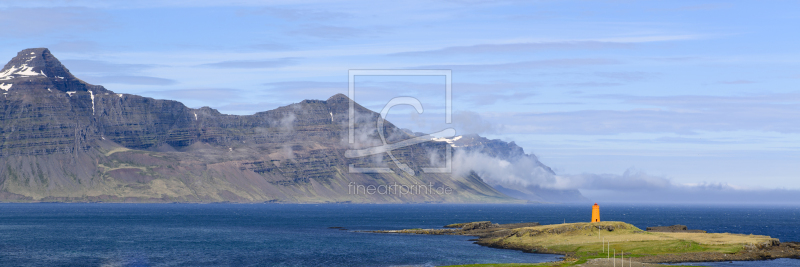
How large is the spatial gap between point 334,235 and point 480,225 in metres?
41.5

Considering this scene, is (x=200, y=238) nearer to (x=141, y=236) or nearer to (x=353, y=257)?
(x=141, y=236)

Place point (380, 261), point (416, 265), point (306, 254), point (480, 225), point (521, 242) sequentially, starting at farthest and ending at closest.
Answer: point (480, 225)
point (521, 242)
point (306, 254)
point (380, 261)
point (416, 265)

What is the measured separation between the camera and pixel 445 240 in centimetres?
15625

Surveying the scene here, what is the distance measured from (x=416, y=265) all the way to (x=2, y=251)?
2967 inches

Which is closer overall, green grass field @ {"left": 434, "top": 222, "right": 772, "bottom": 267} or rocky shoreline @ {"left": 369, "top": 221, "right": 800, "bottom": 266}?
rocky shoreline @ {"left": 369, "top": 221, "right": 800, "bottom": 266}

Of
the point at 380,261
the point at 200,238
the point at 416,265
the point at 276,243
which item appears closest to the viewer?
the point at 416,265

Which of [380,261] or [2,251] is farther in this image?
[2,251]

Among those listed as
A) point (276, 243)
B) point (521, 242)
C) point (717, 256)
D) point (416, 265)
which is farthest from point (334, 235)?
point (717, 256)

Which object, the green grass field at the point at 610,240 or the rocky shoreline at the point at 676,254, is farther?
the green grass field at the point at 610,240

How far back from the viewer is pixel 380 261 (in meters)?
112

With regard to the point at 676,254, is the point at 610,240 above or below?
above

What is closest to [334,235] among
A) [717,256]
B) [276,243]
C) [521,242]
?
[276,243]

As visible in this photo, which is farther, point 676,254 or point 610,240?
point 610,240

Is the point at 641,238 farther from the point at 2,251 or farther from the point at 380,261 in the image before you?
the point at 2,251
